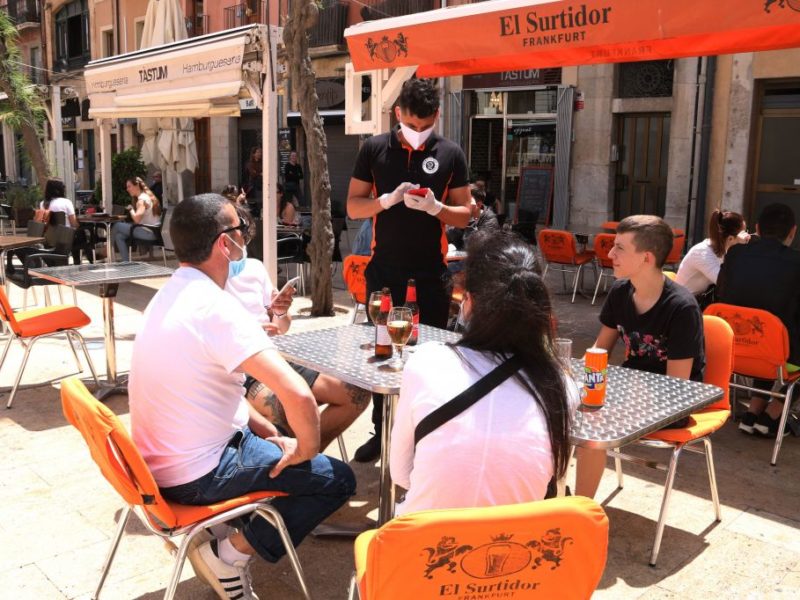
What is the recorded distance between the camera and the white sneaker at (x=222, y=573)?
267 cm

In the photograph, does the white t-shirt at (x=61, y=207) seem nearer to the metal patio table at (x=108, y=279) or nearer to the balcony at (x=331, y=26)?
the metal patio table at (x=108, y=279)

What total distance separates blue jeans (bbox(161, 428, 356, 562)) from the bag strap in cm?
90

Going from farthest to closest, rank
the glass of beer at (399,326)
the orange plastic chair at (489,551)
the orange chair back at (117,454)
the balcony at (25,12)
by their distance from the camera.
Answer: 1. the balcony at (25,12)
2. the glass of beer at (399,326)
3. the orange chair back at (117,454)
4. the orange plastic chair at (489,551)

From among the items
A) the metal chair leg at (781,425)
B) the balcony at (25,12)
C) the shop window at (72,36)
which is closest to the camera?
the metal chair leg at (781,425)

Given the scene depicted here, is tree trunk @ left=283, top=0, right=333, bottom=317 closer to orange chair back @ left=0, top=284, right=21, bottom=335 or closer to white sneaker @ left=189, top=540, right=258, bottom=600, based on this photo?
orange chair back @ left=0, top=284, right=21, bottom=335

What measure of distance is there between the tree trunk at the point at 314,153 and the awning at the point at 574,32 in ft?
3.22

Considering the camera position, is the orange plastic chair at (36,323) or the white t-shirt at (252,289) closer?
the white t-shirt at (252,289)

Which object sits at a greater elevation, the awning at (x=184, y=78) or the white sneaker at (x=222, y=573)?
the awning at (x=184, y=78)

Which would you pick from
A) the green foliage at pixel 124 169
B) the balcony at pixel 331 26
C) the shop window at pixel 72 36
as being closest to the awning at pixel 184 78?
the green foliage at pixel 124 169

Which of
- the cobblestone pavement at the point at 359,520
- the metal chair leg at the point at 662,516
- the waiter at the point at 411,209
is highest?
the waiter at the point at 411,209

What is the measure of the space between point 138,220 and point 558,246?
19.0 feet

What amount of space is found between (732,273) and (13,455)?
4226 mm

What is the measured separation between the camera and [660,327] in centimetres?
348

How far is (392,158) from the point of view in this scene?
4.10 m
